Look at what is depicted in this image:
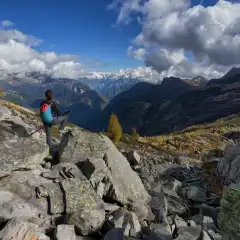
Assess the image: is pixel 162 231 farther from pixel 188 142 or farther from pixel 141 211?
pixel 188 142

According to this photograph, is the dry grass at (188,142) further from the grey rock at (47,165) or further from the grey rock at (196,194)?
the grey rock at (47,165)

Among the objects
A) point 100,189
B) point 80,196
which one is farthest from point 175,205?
point 80,196

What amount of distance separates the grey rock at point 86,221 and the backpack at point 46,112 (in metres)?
8.07

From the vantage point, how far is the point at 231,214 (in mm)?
12703

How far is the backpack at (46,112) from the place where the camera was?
20031mm

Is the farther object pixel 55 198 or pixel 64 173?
pixel 64 173

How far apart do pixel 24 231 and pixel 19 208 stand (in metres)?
2.27

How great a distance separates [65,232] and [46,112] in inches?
366

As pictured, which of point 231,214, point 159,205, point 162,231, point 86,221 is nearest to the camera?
point 231,214

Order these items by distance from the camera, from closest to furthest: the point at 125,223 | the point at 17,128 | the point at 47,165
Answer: the point at 125,223 → the point at 47,165 → the point at 17,128

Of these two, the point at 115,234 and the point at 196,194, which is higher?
the point at 115,234

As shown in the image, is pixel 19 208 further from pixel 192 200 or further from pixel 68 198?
pixel 192 200

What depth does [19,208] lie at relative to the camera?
13727 mm

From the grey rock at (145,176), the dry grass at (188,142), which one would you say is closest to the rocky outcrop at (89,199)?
the grey rock at (145,176)
